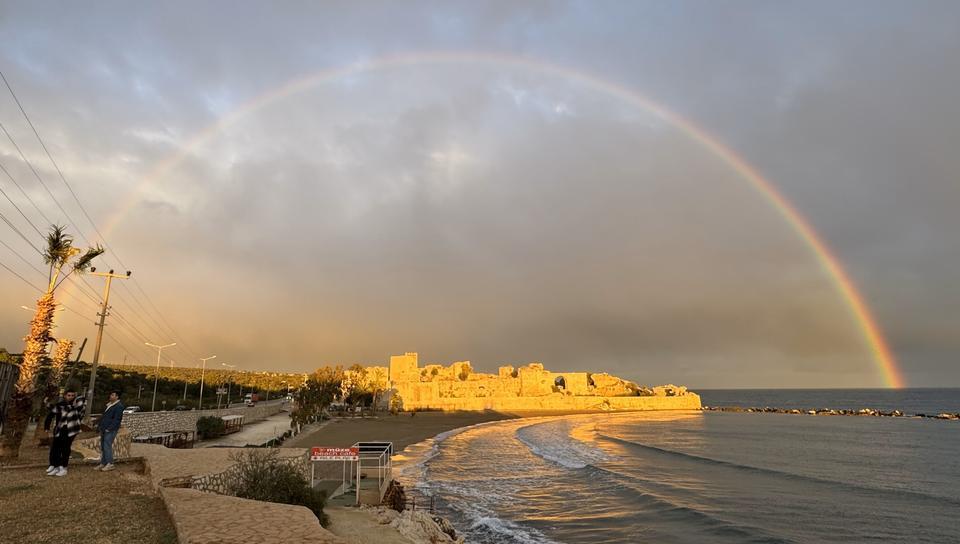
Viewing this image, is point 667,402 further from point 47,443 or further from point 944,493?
point 47,443

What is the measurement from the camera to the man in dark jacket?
12891 millimetres

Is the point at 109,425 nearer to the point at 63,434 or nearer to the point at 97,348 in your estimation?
the point at 63,434

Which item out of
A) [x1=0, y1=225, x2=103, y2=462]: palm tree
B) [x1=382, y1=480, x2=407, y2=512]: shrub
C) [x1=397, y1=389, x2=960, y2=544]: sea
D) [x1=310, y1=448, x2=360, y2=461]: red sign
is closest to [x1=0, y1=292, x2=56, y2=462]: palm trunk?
[x1=0, y1=225, x2=103, y2=462]: palm tree

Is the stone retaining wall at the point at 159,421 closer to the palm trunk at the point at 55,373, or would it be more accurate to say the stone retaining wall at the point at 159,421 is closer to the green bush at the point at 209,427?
the green bush at the point at 209,427

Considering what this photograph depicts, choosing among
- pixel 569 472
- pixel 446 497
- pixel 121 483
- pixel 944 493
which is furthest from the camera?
pixel 569 472

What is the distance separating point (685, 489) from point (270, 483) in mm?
23483

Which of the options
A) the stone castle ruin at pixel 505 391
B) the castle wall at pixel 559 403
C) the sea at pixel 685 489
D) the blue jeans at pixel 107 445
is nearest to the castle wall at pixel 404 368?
the stone castle ruin at pixel 505 391

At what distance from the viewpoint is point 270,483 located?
12344 millimetres

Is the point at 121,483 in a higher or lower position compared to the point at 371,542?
higher

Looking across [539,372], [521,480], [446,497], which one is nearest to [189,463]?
[446,497]

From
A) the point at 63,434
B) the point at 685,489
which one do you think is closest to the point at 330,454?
the point at 63,434

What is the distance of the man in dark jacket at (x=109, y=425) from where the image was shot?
12891mm

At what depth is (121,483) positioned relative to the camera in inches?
472

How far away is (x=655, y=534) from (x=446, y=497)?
955 cm
